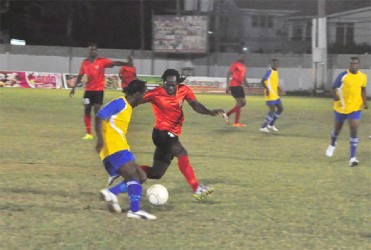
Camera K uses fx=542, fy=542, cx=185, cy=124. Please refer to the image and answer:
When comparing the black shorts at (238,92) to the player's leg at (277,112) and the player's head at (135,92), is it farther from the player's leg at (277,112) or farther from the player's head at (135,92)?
the player's head at (135,92)

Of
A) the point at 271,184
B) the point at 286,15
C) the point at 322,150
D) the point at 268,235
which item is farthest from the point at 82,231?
the point at 286,15

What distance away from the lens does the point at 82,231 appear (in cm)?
535

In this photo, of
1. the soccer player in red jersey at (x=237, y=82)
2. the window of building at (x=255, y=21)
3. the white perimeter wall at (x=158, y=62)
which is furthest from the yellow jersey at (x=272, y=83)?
the window of building at (x=255, y=21)

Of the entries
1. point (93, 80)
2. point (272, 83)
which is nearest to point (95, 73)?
point (93, 80)

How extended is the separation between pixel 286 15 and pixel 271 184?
56.1 meters

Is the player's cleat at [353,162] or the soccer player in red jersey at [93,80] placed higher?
the soccer player in red jersey at [93,80]

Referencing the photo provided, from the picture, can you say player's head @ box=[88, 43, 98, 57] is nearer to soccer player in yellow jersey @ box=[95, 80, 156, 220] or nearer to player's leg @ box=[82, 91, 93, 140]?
player's leg @ box=[82, 91, 93, 140]

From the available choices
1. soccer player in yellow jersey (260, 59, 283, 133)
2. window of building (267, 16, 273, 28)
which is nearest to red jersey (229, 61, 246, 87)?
soccer player in yellow jersey (260, 59, 283, 133)

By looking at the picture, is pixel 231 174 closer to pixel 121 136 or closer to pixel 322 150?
pixel 121 136

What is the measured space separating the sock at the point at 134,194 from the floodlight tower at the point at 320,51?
110ft

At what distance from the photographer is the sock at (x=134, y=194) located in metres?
5.88

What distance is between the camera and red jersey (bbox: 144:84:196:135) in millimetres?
6781

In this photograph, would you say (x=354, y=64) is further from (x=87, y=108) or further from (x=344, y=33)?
(x=344, y=33)

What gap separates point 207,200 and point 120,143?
150 centimetres
